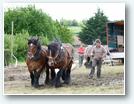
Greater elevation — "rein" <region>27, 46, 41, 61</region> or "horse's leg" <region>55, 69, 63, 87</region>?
"rein" <region>27, 46, 41, 61</region>

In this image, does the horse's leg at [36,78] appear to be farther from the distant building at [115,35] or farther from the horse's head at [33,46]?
the distant building at [115,35]

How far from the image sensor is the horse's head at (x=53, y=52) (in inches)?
131

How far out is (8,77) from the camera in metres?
3.32

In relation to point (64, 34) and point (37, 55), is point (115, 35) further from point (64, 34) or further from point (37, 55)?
point (37, 55)

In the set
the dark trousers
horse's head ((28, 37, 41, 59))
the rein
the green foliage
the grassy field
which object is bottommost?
the grassy field

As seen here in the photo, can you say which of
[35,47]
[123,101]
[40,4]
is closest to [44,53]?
[35,47]

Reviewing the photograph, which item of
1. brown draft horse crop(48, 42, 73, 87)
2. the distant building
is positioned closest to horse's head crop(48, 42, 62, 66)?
brown draft horse crop(48, 42, 73, 87)

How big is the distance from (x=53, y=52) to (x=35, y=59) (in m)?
0.11

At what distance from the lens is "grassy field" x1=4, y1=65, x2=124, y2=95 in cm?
332

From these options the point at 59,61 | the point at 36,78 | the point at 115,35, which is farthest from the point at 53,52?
the point at 115,35

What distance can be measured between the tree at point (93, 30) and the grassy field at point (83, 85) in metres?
0.16

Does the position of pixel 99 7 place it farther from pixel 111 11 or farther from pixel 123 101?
pixel 123 101

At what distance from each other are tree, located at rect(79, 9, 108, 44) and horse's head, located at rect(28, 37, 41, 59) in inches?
9.6

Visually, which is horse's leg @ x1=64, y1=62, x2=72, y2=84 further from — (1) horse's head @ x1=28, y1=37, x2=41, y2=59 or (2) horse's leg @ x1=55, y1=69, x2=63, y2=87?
(1) horse's head @ x1=28, y1=37, x2=41, y2=59
